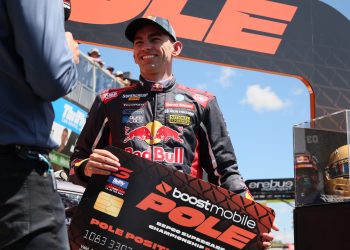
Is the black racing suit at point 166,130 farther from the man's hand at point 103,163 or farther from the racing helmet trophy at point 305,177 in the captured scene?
the racing helmet trophy at point 305,177

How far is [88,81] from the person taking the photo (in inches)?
462

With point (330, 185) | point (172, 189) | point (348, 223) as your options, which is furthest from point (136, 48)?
point (330, 185)

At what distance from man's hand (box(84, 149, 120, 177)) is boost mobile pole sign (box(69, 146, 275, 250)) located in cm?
2

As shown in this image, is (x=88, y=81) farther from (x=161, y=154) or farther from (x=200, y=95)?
(x=161, y=154)

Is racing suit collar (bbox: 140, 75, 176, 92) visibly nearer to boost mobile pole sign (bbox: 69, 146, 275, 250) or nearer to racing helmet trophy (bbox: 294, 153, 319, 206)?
boost mobile pole sign (bbox: 69, 146, 275, 250)

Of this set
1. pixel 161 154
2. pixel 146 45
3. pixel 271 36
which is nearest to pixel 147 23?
pixel 146 45

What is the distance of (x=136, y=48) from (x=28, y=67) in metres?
1.22

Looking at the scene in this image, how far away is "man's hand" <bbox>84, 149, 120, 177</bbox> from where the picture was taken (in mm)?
1793

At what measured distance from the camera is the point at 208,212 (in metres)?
1.85

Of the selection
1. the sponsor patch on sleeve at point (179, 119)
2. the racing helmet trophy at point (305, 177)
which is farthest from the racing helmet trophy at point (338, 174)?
the sponsor patch on sleeve at point (179, 119)

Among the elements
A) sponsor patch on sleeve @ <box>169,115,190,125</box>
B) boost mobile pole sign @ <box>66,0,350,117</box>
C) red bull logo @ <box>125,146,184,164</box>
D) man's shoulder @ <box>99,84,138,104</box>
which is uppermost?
boost mobile pole sign @ <box>66,0,350,117</box>

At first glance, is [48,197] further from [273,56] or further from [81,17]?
[273,56]

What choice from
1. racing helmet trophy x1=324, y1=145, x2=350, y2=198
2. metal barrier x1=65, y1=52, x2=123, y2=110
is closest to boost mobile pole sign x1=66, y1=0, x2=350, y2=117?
racing helmet trophy x1=324, y1=145, x2=350, y2=198

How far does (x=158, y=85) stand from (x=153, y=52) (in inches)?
5.6
